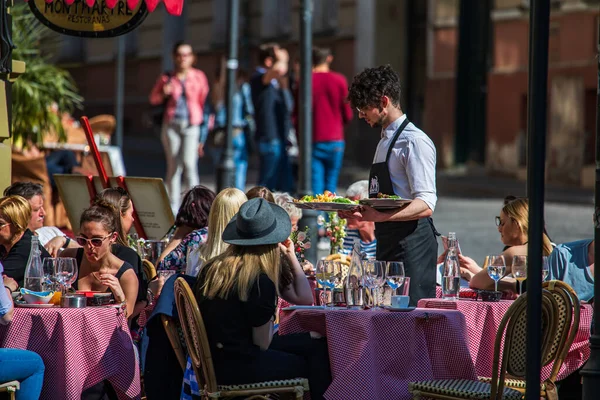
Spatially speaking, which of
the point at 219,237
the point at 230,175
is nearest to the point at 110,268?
the point at 219,237

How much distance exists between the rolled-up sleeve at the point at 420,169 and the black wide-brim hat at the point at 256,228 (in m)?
1.14

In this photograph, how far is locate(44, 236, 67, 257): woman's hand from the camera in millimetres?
8922

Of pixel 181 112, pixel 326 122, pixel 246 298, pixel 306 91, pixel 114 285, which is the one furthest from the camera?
pixel 181 112

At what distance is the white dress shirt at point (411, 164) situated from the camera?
7.44 meters

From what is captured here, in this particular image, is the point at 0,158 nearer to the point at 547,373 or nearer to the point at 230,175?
the point at 547,373

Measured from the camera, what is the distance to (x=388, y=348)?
6590 mm

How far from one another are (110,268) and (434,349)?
6.47 feet

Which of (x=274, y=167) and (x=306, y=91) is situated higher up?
(x=306, y=91)

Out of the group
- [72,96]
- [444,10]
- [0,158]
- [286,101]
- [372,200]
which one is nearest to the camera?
[372,200]

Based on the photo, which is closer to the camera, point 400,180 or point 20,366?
point 20,366

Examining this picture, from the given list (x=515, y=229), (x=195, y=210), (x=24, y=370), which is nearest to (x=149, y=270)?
(x=195, y=210)

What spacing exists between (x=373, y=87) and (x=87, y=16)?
2.70 meters

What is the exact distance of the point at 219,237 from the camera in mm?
6996

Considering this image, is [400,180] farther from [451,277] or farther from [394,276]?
[394,276]
